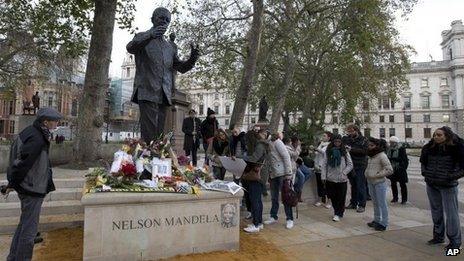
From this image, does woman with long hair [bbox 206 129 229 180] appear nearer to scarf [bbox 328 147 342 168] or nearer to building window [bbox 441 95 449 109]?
scarf [bbox 328 147 342 168]

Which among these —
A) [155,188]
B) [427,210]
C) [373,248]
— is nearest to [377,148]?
[373,248]

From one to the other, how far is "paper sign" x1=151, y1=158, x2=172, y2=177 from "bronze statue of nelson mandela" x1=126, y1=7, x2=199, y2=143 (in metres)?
0.80

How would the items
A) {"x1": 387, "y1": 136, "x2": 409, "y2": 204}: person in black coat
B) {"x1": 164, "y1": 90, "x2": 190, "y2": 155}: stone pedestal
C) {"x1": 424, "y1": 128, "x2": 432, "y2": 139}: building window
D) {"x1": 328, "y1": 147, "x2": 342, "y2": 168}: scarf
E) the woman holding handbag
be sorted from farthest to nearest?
1. {"x1": 424, "y1": 128, "x2": 432, "y2": 139}: building window
2. {"x1": 164, "y1": 90, "x2": 190, "y2": 155}: stone pedestal
3. {"x1": 387, "y1": 136, "x2": 409, "y2": 204}: person in black coat
4. {"x1": 328, "y1": 147, "x2": 342, "y2": 168}: scarf
5. the woman holding handbag

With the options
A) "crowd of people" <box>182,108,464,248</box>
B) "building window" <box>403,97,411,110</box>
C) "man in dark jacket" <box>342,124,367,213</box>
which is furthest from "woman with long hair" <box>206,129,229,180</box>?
"building window" <box>403,97,411,110</box>

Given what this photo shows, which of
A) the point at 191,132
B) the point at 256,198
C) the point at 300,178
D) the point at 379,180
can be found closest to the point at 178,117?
the point at 191,132

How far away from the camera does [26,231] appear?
4359mm

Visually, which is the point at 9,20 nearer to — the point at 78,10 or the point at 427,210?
the point at 78,10

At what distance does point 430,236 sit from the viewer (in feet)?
22.1

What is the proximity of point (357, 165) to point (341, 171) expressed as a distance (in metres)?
1.43

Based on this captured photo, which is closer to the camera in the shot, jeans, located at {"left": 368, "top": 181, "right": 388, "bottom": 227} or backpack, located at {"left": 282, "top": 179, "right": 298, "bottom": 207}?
backpack, located at {"left": 282, "top": 179, "right": 298, "bottom": 207}

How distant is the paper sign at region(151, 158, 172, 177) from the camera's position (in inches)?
218

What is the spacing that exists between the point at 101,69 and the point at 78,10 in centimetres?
380

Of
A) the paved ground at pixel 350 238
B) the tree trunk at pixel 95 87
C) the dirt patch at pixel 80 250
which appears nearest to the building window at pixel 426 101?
the paved ground at pixel 350 238

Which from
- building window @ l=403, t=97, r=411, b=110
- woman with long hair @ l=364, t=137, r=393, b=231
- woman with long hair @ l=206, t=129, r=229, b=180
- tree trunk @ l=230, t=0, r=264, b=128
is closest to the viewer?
woman with long hair @ l=364, t=137, r=393, b=231
